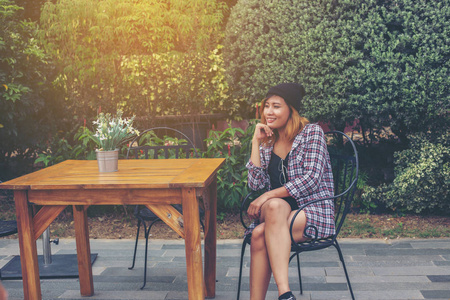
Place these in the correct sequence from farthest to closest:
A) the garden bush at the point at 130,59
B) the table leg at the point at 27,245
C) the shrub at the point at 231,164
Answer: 1. the garden bush at the point at 130,59
2. the shrub at the point at 231,164
3. the table leg at the point at 27,245

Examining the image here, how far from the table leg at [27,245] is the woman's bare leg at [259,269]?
1245mm

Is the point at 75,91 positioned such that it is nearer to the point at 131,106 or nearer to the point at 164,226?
the point at 131,106

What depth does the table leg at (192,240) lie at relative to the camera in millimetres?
2395

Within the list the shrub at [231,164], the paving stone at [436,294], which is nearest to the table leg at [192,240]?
the paving stone at [436,294]

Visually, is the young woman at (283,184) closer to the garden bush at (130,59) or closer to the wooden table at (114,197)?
the wooden table at (114,197)

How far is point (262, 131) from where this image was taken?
2.99 m

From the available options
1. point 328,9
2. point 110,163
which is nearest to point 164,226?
point 110,163

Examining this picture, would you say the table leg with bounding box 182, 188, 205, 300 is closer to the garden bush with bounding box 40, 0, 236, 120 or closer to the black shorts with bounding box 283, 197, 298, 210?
the black shorts with bounding box 283, 197, 298, 210

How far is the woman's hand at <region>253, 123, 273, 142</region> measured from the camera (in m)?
2.96

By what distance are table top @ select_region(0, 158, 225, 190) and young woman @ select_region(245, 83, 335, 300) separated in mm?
359

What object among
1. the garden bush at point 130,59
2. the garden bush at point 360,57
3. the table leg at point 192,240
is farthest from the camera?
the garden bush at point 130,59

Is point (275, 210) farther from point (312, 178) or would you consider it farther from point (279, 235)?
point (312, 178)

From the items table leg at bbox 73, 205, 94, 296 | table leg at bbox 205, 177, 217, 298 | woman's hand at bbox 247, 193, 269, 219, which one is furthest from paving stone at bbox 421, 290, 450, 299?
table leg at bbox 73, 205, 94, 296

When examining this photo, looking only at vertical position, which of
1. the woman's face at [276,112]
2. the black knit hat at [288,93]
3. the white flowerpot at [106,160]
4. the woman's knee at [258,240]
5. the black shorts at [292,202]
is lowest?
the woman's knee at [258,240]
